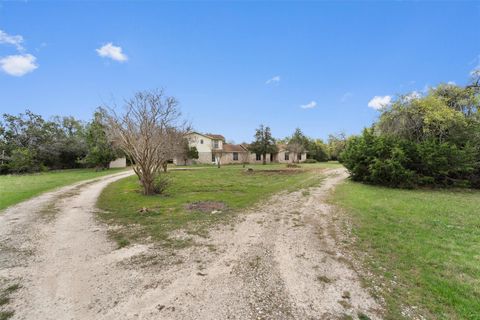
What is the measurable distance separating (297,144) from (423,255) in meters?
38.8

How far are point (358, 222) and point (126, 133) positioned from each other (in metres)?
10.5

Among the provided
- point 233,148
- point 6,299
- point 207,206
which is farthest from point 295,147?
point 6,299

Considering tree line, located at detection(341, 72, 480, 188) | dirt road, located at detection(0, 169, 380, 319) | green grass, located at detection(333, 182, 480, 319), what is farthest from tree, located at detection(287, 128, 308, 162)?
dirt road, located at detection(0, 169, 380, 319)

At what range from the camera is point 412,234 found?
553 cm

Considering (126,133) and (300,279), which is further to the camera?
(126,133)

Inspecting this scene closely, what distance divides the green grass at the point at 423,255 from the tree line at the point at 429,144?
5.00 meters

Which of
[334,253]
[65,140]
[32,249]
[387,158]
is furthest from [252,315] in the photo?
[65,140]

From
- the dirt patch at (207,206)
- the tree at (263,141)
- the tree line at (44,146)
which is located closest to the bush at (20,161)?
the tree line at (44,146)

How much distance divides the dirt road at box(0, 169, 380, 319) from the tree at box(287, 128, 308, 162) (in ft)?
121

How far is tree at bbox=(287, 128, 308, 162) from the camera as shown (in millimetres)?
41938

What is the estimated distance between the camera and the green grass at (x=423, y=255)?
2986mm

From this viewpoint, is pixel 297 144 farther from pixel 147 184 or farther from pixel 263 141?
pixel 147 184

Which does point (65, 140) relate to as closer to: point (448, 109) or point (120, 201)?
point (120, 201)

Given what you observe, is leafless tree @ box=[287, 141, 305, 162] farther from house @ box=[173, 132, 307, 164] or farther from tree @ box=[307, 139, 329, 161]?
tree @ box=[307, 139, 329, 161]
